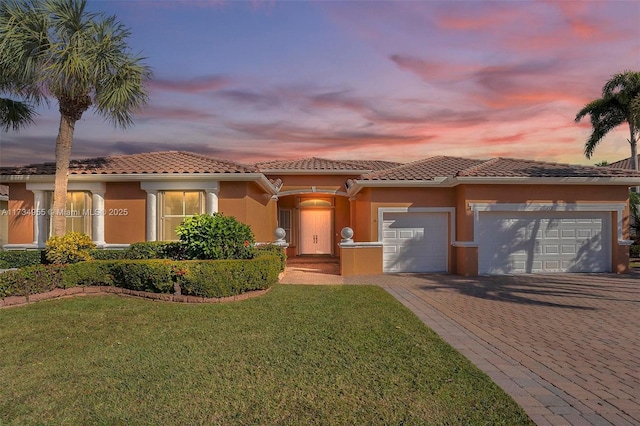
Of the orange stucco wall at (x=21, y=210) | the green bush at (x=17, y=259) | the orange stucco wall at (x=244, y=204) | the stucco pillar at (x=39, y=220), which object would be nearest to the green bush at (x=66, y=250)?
the green bush at (x=17, y=259)

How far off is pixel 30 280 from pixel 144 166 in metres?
5.92

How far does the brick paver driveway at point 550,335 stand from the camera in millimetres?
3662

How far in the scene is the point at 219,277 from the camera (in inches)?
328

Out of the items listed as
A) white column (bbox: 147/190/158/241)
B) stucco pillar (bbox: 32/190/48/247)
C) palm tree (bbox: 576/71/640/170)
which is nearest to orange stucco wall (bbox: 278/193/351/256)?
white column (bbox: 147/190/158/241)

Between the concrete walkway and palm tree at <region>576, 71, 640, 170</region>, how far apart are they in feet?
38.0

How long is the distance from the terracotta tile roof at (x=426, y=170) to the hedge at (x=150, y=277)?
6293 mm

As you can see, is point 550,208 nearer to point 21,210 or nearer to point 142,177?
point 142,177

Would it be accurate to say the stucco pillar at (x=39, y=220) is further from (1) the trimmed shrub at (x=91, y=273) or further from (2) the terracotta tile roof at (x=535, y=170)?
(2) the terracotta tile roof at (x=535, y=170)

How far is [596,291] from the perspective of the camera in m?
9.79

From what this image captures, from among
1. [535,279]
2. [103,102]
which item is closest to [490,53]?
[535,279]

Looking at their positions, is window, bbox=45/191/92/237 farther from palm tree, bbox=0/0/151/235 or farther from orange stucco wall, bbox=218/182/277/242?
orange stucco wall, bbox=218/182/277/242

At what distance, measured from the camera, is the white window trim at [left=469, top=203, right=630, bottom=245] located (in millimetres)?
12750

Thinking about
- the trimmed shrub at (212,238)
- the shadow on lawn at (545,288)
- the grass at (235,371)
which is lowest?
the shadow on lawn at (545,288)

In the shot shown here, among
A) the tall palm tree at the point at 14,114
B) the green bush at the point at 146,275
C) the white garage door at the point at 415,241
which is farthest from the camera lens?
the white garage door at the point at 415,241
